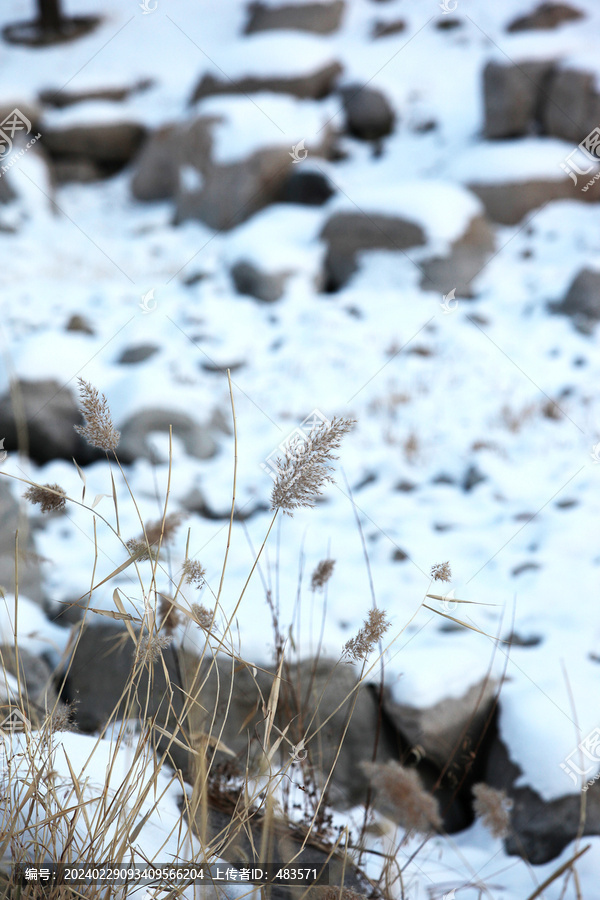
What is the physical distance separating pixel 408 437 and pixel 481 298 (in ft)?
7.81

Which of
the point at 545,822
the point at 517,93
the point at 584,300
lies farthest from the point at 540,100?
the point at 545,822

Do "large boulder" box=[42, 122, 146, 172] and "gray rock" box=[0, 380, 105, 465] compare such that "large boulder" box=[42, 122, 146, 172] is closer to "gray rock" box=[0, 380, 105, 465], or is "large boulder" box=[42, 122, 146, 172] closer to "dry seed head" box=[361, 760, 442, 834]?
"gray rock" box=[0, 380, 105, 465]

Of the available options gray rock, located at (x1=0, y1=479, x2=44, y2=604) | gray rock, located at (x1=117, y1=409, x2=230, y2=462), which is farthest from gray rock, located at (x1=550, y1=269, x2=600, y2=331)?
gray rock, located at (x1=0, y1=479, x2=44, y2=604)

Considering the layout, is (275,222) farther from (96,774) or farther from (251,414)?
(96,774)

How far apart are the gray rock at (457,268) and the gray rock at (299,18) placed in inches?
249

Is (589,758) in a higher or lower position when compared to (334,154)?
lower

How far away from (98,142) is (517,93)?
5.64 m

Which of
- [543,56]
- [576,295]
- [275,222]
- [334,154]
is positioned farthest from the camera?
[334,154]

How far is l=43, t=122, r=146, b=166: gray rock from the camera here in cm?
896

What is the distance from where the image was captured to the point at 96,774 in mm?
1212

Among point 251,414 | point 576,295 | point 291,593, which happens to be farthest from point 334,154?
point 291,593

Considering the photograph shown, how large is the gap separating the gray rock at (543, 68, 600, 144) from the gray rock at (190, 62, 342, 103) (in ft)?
10.0

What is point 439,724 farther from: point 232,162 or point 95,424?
point 232,162

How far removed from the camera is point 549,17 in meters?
8.95
